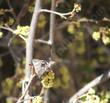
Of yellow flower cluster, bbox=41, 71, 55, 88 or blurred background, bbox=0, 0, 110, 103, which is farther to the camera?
blurred background, bbox=0, 0, 110, 103

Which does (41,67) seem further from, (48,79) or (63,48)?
(63,48)

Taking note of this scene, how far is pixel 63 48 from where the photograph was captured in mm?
2477

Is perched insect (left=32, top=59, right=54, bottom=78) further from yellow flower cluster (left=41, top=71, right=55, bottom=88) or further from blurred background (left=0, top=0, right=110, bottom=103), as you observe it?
blurred background (left=0, top=0, right=110, bottom=103)

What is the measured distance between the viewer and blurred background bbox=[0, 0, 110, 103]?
5.95ft

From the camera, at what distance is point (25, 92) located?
4.43ft

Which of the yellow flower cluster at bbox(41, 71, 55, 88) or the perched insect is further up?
the perched insect

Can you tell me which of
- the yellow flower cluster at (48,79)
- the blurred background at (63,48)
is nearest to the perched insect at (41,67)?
the yellow flower cluster at (48,79)

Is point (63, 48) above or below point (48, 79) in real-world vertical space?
Result: below

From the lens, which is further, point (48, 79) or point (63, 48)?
point (63, 48)

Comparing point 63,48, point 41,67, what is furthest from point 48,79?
point 63,48

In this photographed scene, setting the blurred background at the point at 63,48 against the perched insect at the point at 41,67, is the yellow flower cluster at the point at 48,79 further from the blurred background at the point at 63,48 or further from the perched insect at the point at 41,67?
the blurred background at the point at 63,48

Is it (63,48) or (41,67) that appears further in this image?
(63,48)

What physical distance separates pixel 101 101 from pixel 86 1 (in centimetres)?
47

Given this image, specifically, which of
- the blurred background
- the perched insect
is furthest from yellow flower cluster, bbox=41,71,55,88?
the blurred background
